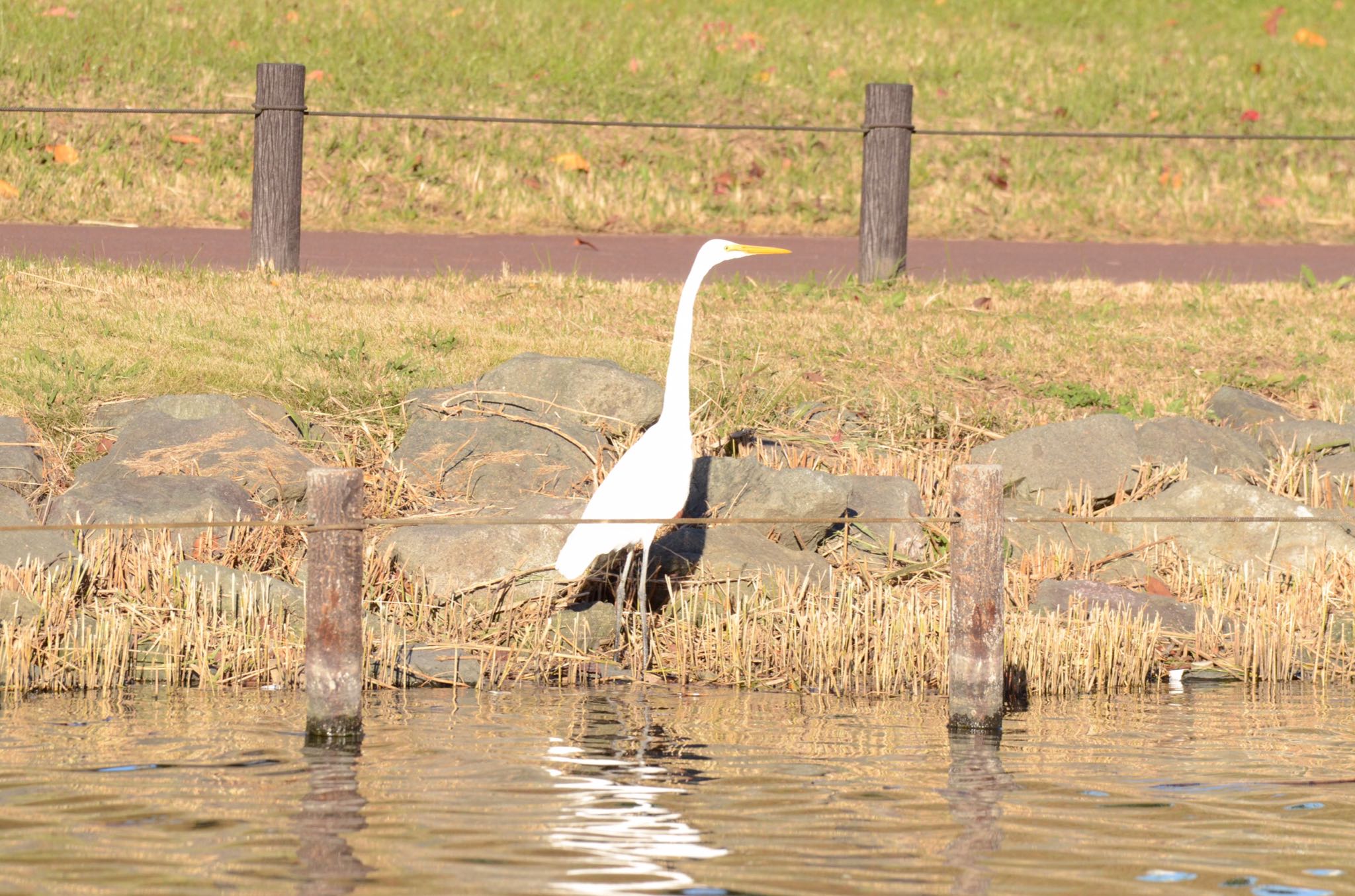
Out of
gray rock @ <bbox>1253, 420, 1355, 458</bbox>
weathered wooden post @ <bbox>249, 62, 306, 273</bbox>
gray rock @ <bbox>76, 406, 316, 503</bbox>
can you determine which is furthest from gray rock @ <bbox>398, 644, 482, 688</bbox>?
gray rock @ <bbox>1253, 420, 1355, 458</bbox>

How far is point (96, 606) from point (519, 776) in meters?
2.78

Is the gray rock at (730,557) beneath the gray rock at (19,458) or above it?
beneath

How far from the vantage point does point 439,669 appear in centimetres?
834

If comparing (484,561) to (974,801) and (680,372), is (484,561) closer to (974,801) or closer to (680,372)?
(680,372)


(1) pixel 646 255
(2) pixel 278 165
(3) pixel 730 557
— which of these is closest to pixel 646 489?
(3) pixel 730 557

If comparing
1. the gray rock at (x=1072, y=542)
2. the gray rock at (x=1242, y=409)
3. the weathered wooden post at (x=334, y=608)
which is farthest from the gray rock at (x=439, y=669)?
the gray rock at (x=1242, y=409)

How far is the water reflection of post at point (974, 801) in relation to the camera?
5470 millimetres

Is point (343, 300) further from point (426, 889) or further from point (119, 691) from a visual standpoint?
point (426, 889)

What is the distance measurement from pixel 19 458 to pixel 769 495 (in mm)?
3762

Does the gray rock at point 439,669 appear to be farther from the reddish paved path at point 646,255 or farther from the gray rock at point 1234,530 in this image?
the reddish paved path at point 646,255

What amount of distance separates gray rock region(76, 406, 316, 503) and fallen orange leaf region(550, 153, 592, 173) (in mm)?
8325

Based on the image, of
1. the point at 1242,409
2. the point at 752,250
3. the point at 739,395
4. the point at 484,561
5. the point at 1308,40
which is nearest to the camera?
the point at 752,250

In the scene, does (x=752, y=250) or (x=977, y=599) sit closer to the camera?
(x=977, y=599)

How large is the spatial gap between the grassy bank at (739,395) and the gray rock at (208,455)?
0.87 feet
